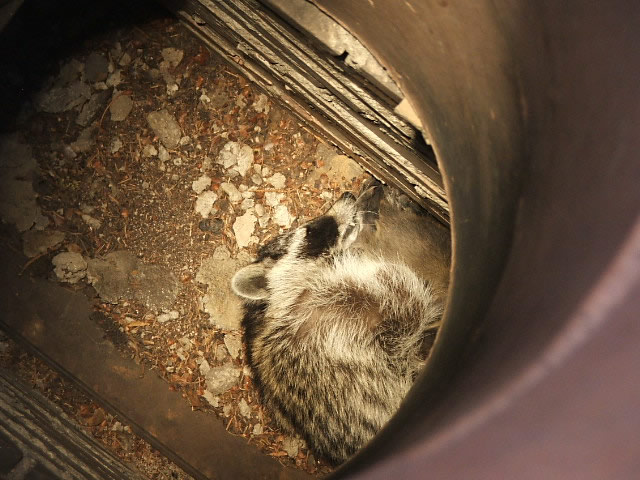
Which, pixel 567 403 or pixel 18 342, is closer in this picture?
pixel 567 403

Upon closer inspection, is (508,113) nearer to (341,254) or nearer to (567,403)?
(567,403)

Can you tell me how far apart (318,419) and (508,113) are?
6.88 ft

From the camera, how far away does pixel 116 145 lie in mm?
3326

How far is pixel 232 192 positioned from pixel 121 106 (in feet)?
2.93

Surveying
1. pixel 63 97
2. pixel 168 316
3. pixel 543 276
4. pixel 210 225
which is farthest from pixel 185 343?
pixel 543 276

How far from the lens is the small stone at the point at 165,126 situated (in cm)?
333

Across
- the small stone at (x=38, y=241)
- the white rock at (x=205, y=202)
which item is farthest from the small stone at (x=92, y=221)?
the white rock at (x=205, y=202)

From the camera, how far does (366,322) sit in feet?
9.40

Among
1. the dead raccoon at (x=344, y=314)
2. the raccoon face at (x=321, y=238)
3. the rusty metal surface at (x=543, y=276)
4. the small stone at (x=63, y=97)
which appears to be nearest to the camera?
the rusty metal surface at (x=543, y=276)

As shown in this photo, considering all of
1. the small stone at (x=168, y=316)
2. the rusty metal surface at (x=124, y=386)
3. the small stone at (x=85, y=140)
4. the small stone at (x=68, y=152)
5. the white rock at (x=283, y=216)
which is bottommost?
the rusty metal surface at (x=124, y=386)

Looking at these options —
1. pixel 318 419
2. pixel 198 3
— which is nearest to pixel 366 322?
pixel 318 419

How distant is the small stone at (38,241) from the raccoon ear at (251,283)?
1.21m

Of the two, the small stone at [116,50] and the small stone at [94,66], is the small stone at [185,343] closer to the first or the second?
the small stone at [94,66]

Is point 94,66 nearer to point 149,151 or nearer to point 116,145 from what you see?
point 116,145
